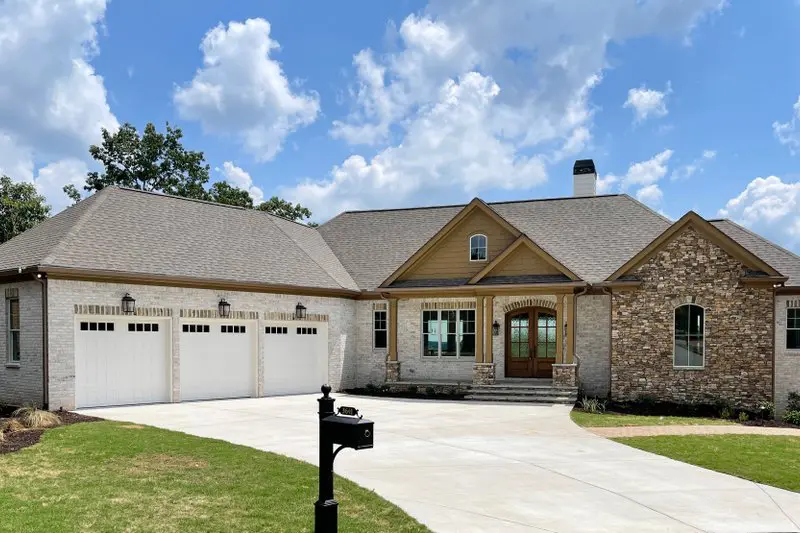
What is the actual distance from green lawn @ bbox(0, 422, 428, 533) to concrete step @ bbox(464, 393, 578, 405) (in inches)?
403

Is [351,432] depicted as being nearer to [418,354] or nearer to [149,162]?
[418,354]

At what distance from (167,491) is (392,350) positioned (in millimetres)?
14699

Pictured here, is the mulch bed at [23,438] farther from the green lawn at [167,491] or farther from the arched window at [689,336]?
the arched window at [689,336]

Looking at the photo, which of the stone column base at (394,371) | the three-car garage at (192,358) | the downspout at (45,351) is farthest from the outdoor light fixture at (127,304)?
the stone column base at (394,371)

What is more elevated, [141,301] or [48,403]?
[141,301]

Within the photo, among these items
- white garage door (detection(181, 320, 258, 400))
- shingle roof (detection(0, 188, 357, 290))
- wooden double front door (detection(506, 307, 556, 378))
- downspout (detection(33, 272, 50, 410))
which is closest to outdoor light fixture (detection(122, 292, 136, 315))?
shingle roof (detection(0, 188, 357, 290))

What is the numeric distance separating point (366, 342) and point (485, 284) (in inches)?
197

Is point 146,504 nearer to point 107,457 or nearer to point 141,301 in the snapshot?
point 107,457

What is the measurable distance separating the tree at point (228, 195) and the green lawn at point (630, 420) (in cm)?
2850

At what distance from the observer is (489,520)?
7191 millimetres

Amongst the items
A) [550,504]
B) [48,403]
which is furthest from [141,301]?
[550,504]

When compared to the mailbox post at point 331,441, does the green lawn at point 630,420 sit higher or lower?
lower

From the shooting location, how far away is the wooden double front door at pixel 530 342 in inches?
842

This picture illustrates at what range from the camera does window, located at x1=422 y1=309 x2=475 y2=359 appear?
2222 cm
